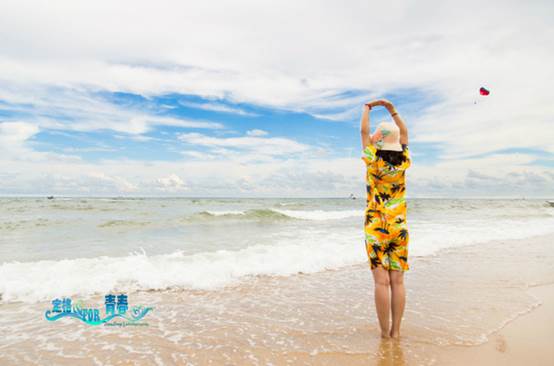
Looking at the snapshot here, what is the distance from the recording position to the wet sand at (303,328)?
129 inches

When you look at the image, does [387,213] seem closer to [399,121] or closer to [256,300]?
[399,121]

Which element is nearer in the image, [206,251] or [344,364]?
[344,364]

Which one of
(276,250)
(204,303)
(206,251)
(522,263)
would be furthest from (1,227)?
(522,263)

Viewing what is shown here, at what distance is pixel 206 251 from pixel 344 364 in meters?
6.50

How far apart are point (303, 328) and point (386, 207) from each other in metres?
1.70

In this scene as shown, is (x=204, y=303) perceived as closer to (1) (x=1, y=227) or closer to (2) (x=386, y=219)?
(2) (x=386, y=219)

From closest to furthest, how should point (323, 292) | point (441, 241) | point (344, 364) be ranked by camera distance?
point (344, 364) < point (323, 292) < point (441, 241)

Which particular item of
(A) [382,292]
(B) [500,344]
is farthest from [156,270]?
(B) [500,344]

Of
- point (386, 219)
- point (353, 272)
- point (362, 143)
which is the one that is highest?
point (362, 143)

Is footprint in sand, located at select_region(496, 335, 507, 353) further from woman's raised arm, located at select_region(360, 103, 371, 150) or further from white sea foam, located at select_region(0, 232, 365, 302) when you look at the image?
white sea foam, located at select_region(0, 232, 365, 302)

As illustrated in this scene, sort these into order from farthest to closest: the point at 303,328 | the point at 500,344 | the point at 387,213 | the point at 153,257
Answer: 1. the point at 153,257
2. the point at 303,328
3. the point at 500,344
4. the point at 387,213

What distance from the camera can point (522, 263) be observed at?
775cm

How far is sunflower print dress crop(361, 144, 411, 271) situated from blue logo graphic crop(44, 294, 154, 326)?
296cm

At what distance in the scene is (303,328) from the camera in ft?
13.1
